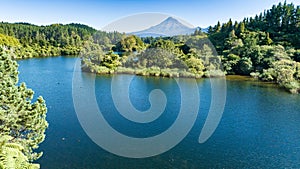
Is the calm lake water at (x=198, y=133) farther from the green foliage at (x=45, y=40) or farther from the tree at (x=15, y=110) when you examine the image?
the green foliage at (x=45, y=40)

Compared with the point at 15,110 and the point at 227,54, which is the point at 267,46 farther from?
the point at 15,110

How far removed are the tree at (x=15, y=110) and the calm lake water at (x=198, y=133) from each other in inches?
144

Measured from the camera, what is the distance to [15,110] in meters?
9.38

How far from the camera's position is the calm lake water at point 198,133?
14.0 metres

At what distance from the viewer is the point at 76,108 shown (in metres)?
22.7

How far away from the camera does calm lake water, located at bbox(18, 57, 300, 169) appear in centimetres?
1398

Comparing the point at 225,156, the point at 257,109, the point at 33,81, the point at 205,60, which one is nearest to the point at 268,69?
the point at 205,60

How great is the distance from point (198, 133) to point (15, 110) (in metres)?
12.1

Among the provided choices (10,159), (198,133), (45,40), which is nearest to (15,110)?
(10,159)

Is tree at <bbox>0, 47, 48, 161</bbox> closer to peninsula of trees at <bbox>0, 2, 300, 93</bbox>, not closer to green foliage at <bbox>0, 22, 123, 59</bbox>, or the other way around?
peninsula of trees at <bbox>0, 2, 300, 93</bbox>

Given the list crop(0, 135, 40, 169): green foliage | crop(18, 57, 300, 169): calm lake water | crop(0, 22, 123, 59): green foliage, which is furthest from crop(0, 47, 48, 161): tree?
crop(0, 22, 123, 59): green foliage

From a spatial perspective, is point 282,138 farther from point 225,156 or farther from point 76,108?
point 76,108

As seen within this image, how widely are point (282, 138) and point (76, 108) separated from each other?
640 inches

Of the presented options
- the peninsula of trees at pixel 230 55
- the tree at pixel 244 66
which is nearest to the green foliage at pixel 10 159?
the peninsula of trees at pixel 230 55
